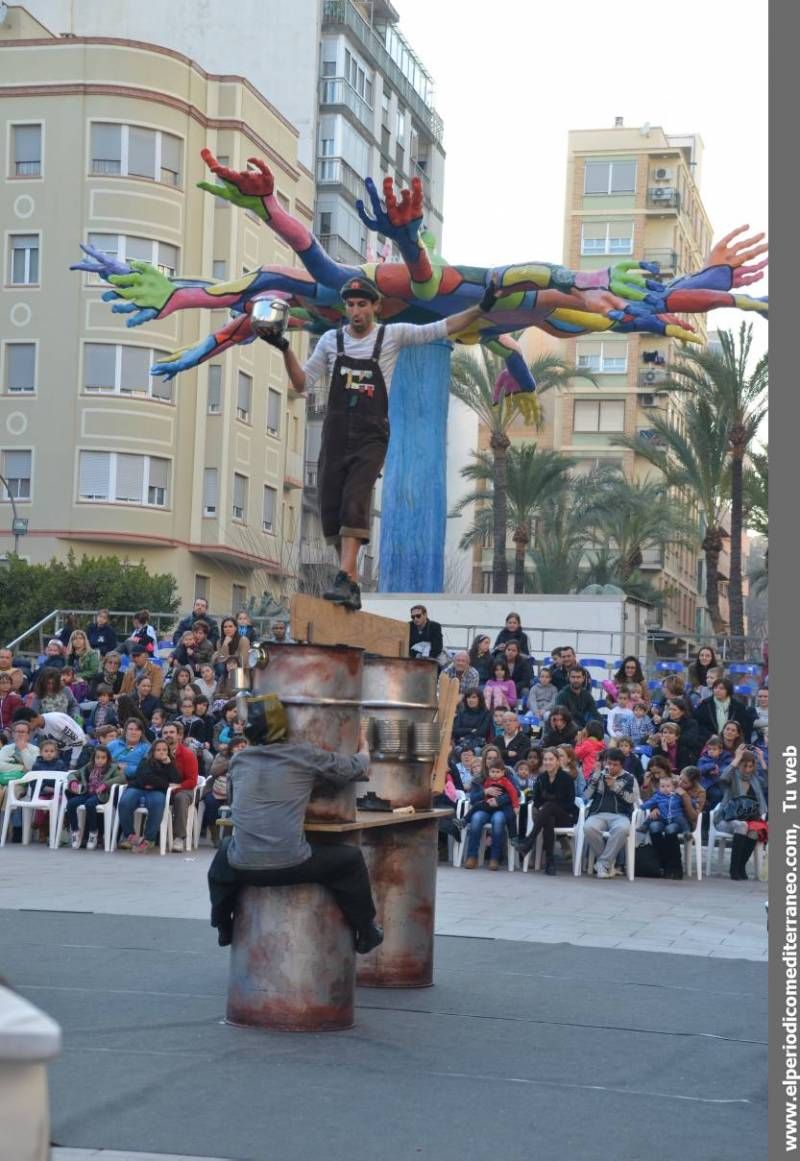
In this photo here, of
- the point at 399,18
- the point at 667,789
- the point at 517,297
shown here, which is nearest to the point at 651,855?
the point at 667,789

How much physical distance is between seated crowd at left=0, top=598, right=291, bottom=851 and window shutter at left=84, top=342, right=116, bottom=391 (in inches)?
1055

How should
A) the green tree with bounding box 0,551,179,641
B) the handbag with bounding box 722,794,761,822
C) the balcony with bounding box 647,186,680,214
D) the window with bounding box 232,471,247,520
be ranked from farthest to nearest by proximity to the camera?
the balcony with bounding box 647,186,680,214
the window with bounding box 232,471,247,520
the green tree with bounding box 0,551,179,641
the handbag with bounding box 722,794,761,822

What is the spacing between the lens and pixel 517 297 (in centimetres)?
2588

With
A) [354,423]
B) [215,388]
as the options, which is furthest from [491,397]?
[354,423]

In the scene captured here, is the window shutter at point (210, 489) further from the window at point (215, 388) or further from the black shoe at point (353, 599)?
the black shoe at point (353, 599)

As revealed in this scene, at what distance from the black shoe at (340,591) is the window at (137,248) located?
42.0m

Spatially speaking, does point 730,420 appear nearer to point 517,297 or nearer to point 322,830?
point 517,297

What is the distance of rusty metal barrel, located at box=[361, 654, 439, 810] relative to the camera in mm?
Result: 9844

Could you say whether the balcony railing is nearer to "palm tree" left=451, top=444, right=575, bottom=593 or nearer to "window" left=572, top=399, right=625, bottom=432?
"window" left=572, top=399, right=625, bottom=432

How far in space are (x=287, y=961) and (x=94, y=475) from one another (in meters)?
43.0

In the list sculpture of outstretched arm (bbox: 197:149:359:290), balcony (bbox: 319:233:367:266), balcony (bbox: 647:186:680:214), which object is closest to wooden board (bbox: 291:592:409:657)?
sculpture of outstretched arm (bbox: 197:149:359:290)

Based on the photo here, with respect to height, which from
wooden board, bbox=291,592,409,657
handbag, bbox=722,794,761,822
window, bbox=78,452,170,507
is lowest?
handbag, bbox=722,794,761,822

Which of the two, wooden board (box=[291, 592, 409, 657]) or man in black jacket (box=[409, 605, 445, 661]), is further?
man in black jacket (box=[409, 605, 445, 661])

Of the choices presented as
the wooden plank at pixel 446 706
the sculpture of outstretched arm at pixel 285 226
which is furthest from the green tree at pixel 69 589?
the wooden plank at pixel 446 706
